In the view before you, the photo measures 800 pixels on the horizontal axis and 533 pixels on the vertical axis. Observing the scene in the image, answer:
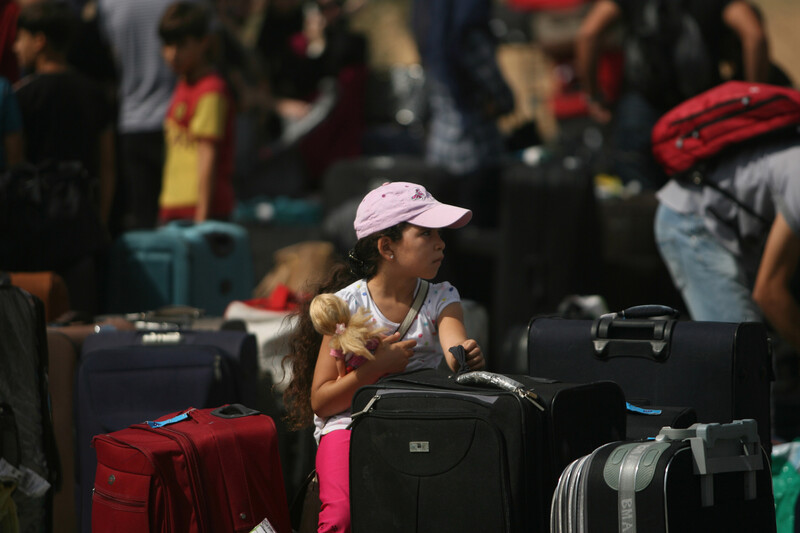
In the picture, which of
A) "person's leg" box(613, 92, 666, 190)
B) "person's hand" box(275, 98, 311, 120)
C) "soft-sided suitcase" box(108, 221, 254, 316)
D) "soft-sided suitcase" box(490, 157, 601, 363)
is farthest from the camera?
"person's hand" box(275, 98, 311, 120)

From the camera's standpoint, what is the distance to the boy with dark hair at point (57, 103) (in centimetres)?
492

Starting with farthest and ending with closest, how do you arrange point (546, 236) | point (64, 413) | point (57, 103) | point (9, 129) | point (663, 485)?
1. point (546, 236)
2. point (57, 103)
3. point (9, 129)
4. point (64, 413)
5. point (663, 485)

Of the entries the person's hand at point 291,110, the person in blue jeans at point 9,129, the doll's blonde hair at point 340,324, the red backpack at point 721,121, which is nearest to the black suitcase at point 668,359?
the doll's blonde hair at point 340,324

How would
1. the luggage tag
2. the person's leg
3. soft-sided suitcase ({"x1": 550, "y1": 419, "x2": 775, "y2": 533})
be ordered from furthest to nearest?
the person's leg < the luggage tag < soft-sided suitcase ({"x1": 550, "y1": 419, "x2": 775, "y2": 533})

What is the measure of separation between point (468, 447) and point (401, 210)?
2.34 feet

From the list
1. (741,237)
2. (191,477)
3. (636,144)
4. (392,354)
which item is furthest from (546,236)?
(191,477)

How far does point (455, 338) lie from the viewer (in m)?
3.02

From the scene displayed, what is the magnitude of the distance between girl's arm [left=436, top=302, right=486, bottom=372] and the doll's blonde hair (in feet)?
0.55

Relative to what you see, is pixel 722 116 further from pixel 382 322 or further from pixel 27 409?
pixel 27 409

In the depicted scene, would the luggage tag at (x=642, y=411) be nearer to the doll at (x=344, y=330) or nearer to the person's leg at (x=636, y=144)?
the doll at (x=344, y=330)

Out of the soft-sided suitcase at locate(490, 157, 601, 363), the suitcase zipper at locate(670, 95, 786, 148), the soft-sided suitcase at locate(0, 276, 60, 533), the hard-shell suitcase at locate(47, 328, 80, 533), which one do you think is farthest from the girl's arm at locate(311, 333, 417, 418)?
the soft-sided suitcase at locate(490, 157, 601, 363)

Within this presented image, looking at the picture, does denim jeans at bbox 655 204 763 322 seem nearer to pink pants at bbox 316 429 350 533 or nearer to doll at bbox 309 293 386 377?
doll at bbox 309 293 386 377

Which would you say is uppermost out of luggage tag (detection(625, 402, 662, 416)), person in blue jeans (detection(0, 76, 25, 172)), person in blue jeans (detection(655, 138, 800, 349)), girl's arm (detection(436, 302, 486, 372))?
person in blue jeans (detection(0, 76, 25, 172))

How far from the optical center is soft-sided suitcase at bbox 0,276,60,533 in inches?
131
